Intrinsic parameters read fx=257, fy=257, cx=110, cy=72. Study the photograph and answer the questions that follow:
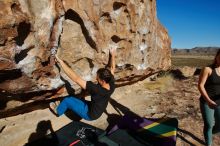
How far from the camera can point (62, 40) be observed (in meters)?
5.45

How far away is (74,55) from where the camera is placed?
19.0 feet

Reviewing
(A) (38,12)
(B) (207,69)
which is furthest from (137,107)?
(A) (38,12)

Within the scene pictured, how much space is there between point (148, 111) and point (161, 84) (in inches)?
122

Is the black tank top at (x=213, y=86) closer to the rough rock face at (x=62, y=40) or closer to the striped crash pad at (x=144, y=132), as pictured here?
the striped crash pad at (x=144, y=132)

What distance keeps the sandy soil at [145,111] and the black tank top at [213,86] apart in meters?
1.43

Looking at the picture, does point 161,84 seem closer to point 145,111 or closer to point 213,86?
point 145,111

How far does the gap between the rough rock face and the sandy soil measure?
0.47m

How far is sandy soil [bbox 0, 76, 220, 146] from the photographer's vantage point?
534 cm

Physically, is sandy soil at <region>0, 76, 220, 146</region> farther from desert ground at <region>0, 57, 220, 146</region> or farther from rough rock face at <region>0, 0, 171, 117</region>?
rough rock face at <region>0, 0, 171, 117</region>

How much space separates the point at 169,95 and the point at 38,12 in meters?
5.89

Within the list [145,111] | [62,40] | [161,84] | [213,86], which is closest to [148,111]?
[145,111]

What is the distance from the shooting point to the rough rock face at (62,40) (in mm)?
4152

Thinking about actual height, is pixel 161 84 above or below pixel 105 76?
below

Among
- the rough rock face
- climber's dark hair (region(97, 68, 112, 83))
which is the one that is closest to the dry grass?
the rough rock face
